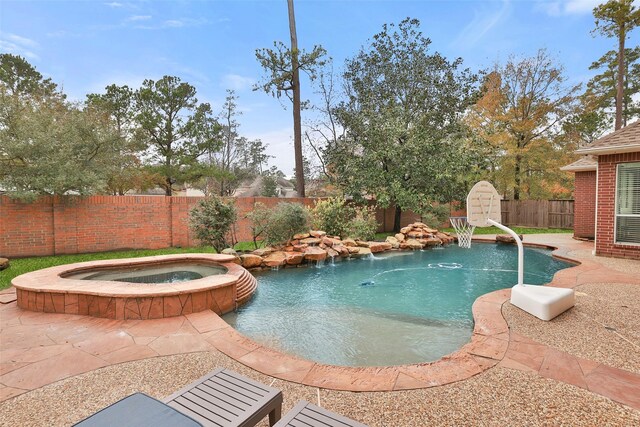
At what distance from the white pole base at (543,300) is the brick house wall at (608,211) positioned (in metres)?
5.43

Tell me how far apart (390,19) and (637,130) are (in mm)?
11700

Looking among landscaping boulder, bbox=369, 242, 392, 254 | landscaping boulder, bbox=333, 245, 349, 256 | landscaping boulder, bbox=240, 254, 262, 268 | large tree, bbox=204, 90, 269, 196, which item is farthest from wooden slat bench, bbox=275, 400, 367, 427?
large tree, bbox=204, 90, 269, 196

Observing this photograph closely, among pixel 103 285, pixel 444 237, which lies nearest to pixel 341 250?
pixel 444 237

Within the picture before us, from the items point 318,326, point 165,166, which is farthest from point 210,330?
point 165,166

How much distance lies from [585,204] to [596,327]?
10.3m

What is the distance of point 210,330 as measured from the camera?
12.3ft

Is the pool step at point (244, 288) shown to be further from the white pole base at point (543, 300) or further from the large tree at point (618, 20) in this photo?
the large tree at point (618, 20)

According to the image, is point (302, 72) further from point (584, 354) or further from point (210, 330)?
point (584, 354)

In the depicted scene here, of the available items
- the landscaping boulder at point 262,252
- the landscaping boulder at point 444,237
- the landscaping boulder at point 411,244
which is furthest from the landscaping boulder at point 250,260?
the landscaping boulder at point 444,237

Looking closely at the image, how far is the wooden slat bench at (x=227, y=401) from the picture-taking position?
5.53 ft

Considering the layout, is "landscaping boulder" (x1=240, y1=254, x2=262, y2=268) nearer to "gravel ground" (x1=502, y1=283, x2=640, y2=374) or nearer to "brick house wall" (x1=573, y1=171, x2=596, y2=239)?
"gravel ground" (x1=502, y1=283, x2=640, y2=374)

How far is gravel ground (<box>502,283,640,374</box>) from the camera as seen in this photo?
3.00m

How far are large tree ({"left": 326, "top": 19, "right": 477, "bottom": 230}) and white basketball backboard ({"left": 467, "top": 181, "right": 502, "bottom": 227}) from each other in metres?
8.25

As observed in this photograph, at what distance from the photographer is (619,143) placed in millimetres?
7566
